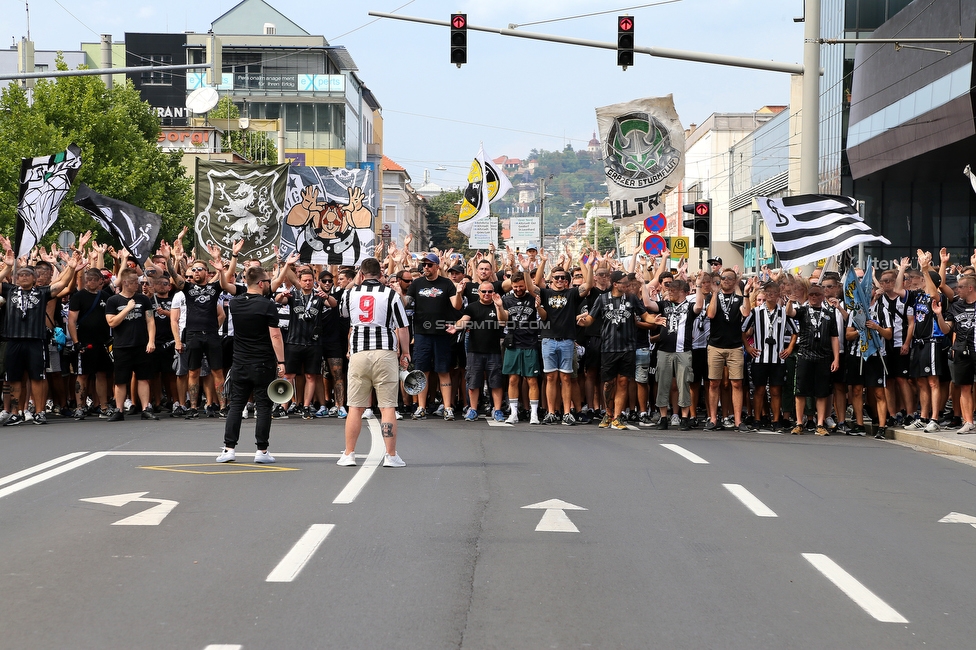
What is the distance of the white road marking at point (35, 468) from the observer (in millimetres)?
10164

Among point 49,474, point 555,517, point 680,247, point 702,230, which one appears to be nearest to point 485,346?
point 49,474

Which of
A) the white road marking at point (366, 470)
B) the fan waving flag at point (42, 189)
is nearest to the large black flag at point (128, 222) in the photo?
the fan waving flag at point (42, 189)

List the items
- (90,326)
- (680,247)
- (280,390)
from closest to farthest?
(280,390) < (90,326) < (680,247)

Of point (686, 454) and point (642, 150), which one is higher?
point (642, 150)

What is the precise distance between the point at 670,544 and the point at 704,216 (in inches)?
670

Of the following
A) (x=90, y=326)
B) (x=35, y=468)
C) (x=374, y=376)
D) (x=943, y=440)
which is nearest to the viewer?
(x=35, y=468)

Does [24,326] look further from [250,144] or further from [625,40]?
[250,144]

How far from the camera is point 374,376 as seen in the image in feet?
36.6

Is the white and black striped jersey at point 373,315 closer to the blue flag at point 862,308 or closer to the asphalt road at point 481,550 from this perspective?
the asphalt road at point 481,550

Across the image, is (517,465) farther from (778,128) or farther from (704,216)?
(778,128)

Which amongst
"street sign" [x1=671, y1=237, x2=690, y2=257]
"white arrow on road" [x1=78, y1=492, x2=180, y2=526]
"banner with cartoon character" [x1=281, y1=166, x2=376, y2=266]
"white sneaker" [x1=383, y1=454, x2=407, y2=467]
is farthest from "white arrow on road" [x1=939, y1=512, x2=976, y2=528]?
"street sign" [x1=671, y1=237, x2=690, y2=257]

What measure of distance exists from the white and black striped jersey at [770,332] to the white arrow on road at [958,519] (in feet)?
20.8

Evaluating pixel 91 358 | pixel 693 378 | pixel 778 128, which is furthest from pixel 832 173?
pixel 91 358

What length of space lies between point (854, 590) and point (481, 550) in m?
2.25
